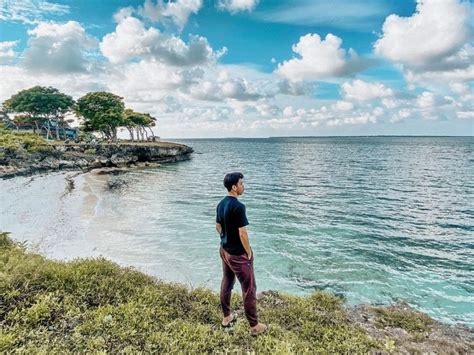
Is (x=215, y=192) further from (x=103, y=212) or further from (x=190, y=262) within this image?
(x=190, y=262)

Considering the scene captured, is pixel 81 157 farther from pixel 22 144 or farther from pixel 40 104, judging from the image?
pixel 40 104

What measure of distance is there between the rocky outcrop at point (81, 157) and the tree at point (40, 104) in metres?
14.7

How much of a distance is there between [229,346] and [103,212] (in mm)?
→ 18765

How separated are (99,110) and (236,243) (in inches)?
2835

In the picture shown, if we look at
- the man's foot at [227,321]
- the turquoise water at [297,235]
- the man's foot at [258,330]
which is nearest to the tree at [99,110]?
the turquoise water at [297,235]

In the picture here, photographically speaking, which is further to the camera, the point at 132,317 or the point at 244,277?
the point at 132,317

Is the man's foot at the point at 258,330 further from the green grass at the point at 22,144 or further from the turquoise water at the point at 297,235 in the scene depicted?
the green grass at the point at 22,144

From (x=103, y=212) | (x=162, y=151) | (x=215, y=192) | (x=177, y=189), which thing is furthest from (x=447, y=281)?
(x=162, y=151)

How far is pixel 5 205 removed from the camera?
22141 mm

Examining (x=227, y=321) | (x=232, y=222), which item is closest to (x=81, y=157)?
(x=227, y=321)

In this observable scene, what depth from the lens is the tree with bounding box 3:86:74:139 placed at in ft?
207

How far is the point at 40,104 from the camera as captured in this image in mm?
63906

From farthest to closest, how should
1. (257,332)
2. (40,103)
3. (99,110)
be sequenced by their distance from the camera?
(99,110) < (40,103) < (257,332)

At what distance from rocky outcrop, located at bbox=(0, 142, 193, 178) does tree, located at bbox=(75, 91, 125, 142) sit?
806 cm
